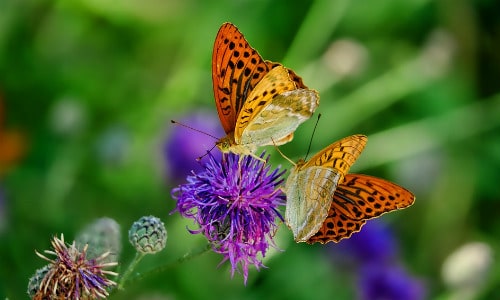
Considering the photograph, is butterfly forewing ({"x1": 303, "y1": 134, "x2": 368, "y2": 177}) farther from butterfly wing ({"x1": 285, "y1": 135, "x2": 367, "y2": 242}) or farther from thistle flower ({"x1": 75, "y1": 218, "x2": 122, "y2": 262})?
thistle flower ({"x1": 75, "y1": 218, "x2": 122, "y2": 262})

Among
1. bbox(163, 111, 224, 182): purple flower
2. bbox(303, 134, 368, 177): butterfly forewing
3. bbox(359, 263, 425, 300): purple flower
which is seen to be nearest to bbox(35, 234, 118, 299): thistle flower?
bbox(303, 134, 368, 177): butterfly forewing

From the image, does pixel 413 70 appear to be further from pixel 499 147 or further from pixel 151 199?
pixel 151 199

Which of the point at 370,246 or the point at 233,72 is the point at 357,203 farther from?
the point at 370,246

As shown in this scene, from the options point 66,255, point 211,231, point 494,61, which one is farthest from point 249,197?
point 494,61

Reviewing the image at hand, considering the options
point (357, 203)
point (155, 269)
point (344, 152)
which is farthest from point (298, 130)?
point (155, 269)

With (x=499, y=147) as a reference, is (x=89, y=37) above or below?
above

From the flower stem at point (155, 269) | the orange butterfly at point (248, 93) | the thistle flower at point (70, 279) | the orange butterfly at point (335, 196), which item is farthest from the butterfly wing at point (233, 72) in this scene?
the thistle flower at point (70, 279)
